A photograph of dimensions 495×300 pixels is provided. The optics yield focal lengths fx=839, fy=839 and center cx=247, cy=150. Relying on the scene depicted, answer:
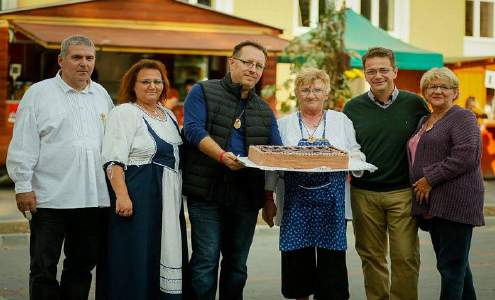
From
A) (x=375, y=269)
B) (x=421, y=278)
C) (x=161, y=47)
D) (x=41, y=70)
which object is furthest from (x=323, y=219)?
(x=41, y=70)

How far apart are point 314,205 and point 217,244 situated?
0.73 metres

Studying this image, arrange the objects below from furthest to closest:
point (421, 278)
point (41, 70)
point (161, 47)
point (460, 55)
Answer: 1. point (460, 55)
2. point (41, 70)
3. point (161, 47)
4. point (421, 278)

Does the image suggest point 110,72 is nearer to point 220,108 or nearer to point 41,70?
point 41,70

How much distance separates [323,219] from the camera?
5.93m

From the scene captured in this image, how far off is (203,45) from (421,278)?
8228mm

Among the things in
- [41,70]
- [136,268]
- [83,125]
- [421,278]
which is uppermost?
[41,70]

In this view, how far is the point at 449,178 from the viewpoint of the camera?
18.5 ft

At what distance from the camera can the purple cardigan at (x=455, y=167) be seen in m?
5.62

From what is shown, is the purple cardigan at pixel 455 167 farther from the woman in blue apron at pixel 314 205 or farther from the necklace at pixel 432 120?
the woman in blue apron at pixel 314 205

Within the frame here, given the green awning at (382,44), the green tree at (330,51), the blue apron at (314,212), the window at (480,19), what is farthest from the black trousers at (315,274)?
the window at (480,19)

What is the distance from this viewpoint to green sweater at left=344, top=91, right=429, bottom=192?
19.9ft

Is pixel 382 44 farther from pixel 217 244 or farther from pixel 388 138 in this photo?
pixel 217 244

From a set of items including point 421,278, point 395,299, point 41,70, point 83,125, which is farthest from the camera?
point 41,70

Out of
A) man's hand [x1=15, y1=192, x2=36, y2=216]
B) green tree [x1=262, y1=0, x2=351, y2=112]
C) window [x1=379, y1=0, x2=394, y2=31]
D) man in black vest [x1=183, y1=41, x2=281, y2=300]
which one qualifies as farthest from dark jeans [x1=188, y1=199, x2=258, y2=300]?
window [x1=379, y1=0, x2=394, y2=31]
